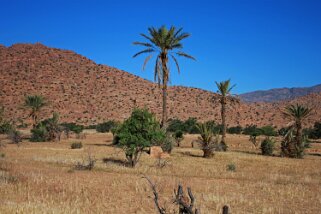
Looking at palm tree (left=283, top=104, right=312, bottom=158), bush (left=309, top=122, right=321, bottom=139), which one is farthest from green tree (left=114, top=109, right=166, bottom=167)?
bush (left=309, top=122, right=321, bottom=139)

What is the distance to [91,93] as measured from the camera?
94.7 m

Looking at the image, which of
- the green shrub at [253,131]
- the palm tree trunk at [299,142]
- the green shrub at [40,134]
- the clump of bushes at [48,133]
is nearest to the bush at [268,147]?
the palm tree trunk at [299,142]

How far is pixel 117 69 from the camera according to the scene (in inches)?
4491

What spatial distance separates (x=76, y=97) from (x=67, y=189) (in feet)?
262

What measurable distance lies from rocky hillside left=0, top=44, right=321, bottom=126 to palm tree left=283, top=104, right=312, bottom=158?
153 ft

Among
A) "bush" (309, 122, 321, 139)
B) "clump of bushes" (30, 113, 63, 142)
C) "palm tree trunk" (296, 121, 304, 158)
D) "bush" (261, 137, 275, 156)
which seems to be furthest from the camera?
"bush" (309, 122, 321, 139)

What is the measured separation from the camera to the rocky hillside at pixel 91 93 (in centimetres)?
8525

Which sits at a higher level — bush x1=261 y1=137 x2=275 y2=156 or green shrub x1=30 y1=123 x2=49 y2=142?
green shrub x1=30 y1=123 x2=49 y2=142

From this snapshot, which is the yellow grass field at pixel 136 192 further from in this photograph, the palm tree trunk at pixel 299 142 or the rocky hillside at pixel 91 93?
the rocky hillside at pixel 91 93

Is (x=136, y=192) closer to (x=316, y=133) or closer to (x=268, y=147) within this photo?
(x=268, y=147)

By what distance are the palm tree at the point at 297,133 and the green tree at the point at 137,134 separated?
1489cm

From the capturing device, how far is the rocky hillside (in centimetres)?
8525

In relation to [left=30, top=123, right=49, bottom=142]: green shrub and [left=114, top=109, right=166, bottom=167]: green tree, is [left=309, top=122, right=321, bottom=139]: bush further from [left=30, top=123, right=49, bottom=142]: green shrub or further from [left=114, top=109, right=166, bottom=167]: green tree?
[left=114, top=109, right=166, bottom=167]: green tree

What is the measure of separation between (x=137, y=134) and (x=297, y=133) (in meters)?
18.0
